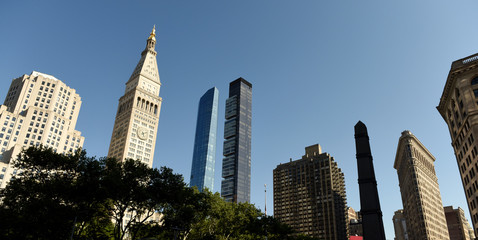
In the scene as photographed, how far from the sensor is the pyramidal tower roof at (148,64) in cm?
17500

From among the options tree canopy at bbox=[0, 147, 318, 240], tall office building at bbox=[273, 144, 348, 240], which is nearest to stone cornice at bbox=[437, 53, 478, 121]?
tree canopy at bbox=[0, 147, 318, 240]

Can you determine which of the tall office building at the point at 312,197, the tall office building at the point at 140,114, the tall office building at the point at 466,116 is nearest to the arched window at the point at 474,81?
the tall office building at the point at 466,116

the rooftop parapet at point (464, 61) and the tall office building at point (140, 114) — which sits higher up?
the tall office building at point (140, 114)

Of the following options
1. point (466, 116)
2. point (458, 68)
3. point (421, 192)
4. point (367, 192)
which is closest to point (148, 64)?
point (421, 192)

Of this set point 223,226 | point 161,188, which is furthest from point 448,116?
point 161,188

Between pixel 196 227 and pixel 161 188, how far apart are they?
21144mm

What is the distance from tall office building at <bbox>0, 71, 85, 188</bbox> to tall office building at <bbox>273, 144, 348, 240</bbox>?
104 metres

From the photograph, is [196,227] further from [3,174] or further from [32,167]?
[3,174]

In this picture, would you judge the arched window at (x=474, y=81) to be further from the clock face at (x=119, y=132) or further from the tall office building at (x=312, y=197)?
the clock face at (x=119, y=132)

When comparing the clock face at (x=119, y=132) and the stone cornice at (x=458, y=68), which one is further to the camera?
the clock face at (x=119, y=132)

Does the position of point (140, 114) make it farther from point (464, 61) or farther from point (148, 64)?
point (464, 61)

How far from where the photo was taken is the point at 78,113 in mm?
162000

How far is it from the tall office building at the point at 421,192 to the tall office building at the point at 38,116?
145 m

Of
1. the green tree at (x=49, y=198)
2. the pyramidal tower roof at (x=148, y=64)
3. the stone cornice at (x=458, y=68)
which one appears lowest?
the green tree at (x=49, y=198)
